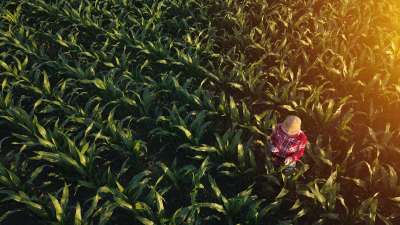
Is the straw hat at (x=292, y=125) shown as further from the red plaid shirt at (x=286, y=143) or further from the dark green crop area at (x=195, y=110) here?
the dark green crop area at (x=195, y=110)

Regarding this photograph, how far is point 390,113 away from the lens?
606 cm

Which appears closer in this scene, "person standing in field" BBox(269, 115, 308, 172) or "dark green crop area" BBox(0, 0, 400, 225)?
"person standing in field" BBox(269, 115, 308, 172)

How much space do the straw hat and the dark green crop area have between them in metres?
0.47

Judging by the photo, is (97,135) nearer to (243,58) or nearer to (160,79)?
(160,79)

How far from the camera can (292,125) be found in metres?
4.36

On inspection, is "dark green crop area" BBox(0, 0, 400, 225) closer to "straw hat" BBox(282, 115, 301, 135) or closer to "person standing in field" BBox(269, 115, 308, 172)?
"person standing in field" BBox(269, 115, 308, 172)

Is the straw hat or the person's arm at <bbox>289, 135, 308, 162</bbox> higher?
the straw hat

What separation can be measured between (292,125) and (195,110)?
181cm

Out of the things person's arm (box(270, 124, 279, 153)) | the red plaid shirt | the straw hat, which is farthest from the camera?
person's arm (box(270, 124, 279, 153))

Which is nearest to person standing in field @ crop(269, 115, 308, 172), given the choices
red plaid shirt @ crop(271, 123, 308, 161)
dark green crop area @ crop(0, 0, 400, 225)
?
red plaid shirt @ crop(271, 123, 308, 161)

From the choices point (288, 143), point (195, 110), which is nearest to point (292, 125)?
point (288, 143)

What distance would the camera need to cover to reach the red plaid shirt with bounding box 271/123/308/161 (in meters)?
4.56

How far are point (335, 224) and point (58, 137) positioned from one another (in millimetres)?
3219

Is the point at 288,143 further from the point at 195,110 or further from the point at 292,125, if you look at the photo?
the point at 195,110
